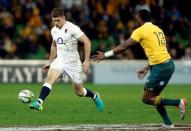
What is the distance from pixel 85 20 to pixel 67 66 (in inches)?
640

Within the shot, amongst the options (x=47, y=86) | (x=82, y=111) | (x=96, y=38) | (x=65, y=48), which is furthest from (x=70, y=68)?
(x=96, y=38)

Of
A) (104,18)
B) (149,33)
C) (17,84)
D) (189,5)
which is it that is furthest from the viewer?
(189,5)

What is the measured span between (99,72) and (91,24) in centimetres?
214

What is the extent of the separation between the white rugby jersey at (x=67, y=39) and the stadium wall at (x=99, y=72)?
1460cm

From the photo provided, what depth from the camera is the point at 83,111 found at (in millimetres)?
18031

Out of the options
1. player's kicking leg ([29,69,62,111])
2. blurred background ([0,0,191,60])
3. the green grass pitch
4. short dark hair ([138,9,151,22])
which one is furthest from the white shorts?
blurred background ([0,0,191,60])

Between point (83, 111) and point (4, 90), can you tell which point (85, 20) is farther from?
point (83, 111)

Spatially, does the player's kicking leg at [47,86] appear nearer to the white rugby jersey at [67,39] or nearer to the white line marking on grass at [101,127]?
the white rugby jersey at [67,39]

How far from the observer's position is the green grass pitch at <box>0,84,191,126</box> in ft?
50.4

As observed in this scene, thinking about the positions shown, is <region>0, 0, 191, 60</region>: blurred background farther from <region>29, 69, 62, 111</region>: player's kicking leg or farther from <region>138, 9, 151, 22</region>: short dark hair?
<region>138, 9, 151, 22</region>: short dark hair

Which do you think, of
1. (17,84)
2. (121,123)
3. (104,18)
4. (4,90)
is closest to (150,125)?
(121,123)

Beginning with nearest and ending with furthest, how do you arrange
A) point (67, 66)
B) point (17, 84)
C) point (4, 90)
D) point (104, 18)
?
point (67, 66) < point (4, 90) < point (17, 84) < point (104, 18)

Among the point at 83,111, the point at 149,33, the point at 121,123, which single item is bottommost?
the point at 83,111

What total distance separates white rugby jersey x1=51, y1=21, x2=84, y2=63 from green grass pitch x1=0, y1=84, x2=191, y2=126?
4.40 feet
